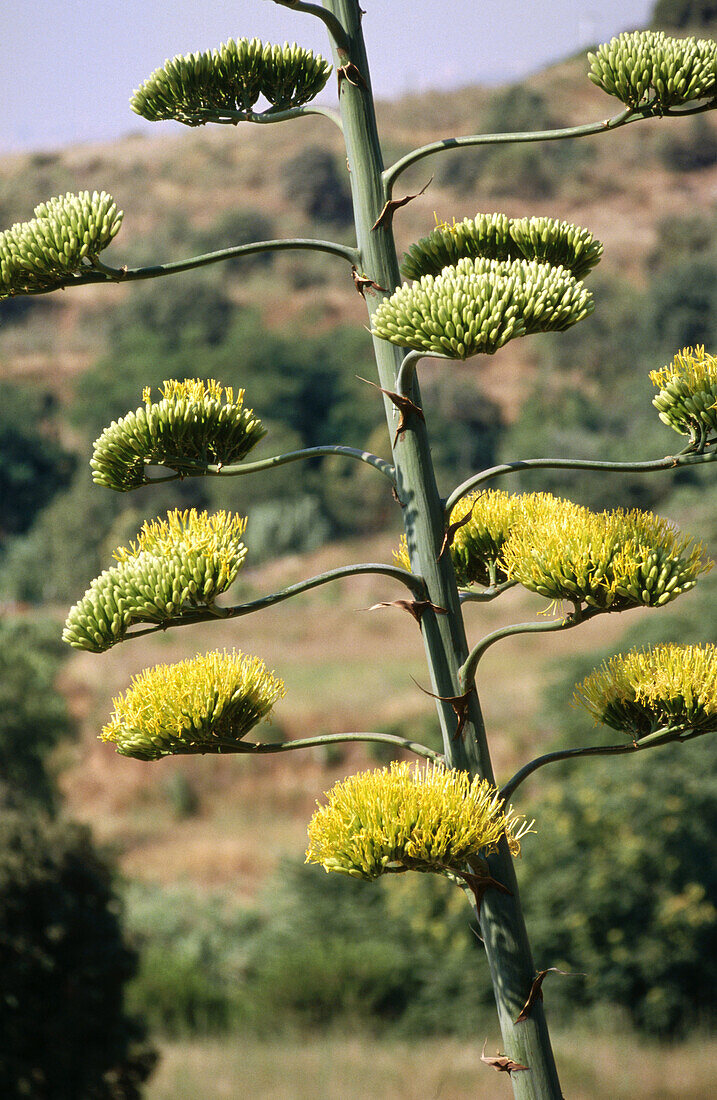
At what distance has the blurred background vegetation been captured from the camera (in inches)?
470

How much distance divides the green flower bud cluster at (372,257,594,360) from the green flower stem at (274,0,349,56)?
777 millimetres

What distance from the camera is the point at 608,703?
3.07m

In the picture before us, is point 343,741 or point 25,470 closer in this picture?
point 343,741

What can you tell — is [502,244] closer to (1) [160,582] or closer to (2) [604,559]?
(2) [604,559]

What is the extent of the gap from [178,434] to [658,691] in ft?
4.74

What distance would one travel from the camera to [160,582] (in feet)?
8.99

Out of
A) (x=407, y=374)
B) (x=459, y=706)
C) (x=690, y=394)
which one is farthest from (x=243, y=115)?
(x=459, y=706)

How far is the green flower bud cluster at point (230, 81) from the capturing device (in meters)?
3.07

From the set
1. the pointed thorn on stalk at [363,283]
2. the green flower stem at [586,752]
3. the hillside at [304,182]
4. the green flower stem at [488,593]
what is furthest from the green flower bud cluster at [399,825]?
the hillside at [304,182]

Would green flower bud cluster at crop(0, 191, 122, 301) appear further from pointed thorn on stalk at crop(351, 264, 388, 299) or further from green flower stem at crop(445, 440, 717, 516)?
green flower stem at crop(445, 440, 717, 516)

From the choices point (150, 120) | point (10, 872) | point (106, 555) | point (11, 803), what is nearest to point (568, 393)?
point (106, 555)

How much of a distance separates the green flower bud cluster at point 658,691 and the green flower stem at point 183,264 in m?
1.33

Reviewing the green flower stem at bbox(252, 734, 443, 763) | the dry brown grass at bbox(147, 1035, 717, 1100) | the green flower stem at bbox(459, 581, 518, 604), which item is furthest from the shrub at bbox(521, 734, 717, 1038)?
the green flower stem at bbox(252, 734, 443, 763)

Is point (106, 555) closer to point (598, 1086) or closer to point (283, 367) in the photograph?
point (283, 367)
